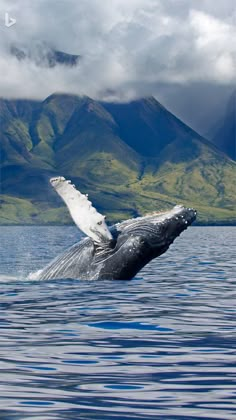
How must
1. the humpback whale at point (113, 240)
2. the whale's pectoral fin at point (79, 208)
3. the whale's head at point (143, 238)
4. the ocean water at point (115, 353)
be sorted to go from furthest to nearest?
the whale's head at point (143, 238)
the humpback whale at point (113, 240)
the whale's pectoral fin at point (79, 208)
the ocean water at point (115, 353)

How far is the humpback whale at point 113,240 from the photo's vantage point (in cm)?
1557

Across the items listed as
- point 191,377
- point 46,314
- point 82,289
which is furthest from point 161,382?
point 82,289

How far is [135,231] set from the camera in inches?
640

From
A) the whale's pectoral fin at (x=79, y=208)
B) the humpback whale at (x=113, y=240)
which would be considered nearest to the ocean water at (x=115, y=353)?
the humpback whale at (x=113, y=240)

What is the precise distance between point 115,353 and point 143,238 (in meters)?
7.29

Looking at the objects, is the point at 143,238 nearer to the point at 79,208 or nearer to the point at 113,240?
the point at 113,240

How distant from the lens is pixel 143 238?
16047 millimetres

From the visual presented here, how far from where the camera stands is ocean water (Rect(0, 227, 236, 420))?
6.43 meters

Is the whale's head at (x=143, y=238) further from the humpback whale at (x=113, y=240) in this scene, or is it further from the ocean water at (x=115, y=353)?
the ocean water at (x=115, y=353)

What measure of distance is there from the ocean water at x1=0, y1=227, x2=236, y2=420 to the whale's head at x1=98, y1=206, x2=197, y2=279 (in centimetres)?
49

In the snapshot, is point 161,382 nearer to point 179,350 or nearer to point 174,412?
point 174,412

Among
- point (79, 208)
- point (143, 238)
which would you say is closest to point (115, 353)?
point (79, 208)

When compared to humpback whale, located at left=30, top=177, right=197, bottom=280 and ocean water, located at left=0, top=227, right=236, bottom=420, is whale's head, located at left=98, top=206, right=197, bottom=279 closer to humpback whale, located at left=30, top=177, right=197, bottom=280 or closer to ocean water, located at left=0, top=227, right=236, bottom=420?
humpback whale, located at left=30, top=177, right=197, bottom=280

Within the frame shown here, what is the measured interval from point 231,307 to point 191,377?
6.45 metres
